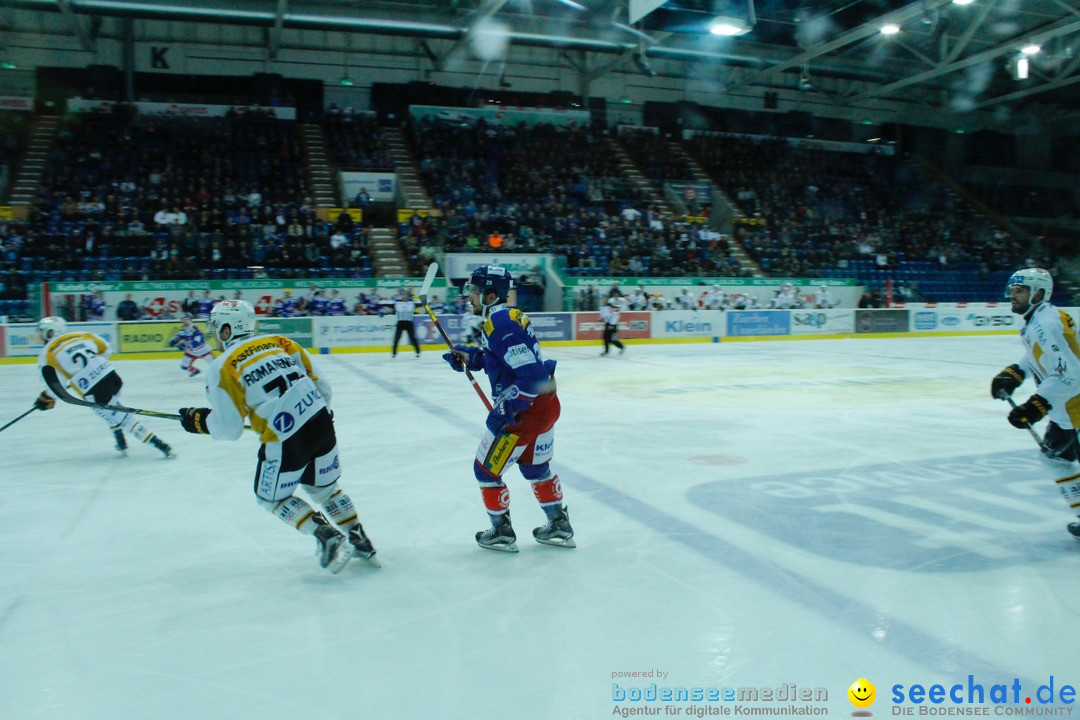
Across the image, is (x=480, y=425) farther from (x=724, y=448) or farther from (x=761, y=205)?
(x=761, y=205)

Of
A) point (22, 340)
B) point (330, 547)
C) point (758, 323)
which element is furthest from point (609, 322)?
point (330, 547)

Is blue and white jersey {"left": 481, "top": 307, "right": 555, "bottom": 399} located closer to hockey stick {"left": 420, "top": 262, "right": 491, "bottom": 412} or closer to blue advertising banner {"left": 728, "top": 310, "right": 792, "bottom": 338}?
hockey stick {"left": 420, "top": 262, "right": 491, "bottom": 412}

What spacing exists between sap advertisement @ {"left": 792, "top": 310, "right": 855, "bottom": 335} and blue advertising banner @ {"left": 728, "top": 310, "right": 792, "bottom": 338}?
279mm

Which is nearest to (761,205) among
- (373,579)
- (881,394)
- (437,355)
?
(437,355)

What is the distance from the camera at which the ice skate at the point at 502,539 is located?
4.04m

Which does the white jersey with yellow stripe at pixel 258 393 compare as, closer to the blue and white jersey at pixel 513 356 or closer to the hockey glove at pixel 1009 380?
the blue and white jersey at pixel 513 356

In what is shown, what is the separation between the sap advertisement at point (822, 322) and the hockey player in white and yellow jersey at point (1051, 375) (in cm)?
1807

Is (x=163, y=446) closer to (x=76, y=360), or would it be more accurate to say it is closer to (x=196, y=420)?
(x=76, y=360)

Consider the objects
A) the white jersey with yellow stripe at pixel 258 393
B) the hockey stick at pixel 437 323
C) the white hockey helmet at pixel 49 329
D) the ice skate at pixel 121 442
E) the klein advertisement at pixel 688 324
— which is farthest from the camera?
the klein advertisement at pixel 688 324

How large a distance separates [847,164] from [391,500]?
Answer: 33852mm

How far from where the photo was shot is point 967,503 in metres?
4.89

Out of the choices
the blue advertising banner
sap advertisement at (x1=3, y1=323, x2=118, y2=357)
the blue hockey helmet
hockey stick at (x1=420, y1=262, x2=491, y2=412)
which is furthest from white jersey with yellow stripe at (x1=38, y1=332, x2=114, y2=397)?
the blue advertising banner

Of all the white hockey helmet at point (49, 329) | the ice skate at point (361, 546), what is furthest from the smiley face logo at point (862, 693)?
the white hockey helmet at point (49, 329)

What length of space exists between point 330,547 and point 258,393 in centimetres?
83
